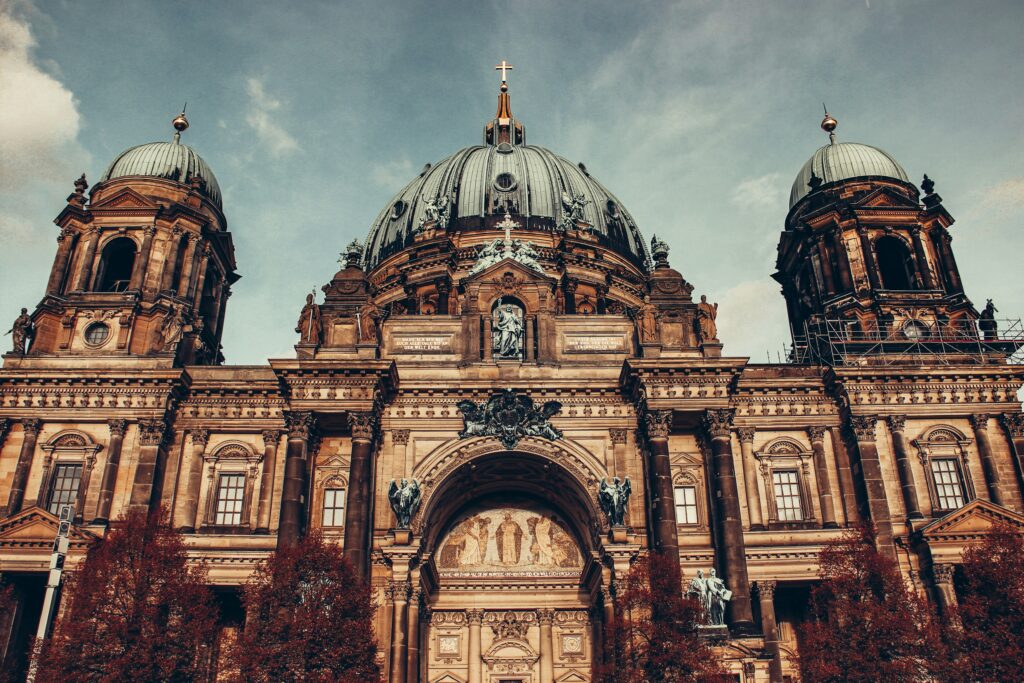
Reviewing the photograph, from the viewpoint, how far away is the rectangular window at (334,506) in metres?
34.5

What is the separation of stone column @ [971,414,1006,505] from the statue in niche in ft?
17.2

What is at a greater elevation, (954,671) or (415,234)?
(415,234)

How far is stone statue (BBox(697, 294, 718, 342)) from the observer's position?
36084mm

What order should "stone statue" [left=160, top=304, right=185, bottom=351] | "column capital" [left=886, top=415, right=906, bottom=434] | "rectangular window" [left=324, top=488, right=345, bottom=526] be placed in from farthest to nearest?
"stone statue" [left=160, top=304, right=185, bottom=351]
"column capital" [left=886, top=415, right=906, bottom=434]
"rectangular window" [left=324, top=488, right=345, bottom=526]

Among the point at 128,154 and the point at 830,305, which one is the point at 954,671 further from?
the point at 128,154

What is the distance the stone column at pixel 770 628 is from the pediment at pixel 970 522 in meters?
6.13

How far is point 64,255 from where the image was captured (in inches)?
1569

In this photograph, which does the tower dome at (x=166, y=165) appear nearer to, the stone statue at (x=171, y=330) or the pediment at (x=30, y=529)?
the stone statue at (x=171, y=330)

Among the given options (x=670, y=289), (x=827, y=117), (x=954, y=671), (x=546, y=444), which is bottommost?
(x=954, y=671)

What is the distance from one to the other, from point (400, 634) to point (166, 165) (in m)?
25.7

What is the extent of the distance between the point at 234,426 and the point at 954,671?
90.6 feet

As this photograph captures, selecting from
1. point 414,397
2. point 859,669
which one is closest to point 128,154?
point 414,397

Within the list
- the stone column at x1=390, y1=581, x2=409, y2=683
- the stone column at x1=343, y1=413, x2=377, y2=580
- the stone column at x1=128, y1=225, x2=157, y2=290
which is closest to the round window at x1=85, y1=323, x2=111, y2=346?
the stone column at x1=128, y1=225, x2=157, y2=290

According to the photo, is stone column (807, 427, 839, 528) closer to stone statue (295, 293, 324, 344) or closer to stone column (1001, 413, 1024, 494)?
stone column (1001, 413, 1024, 494)
